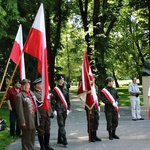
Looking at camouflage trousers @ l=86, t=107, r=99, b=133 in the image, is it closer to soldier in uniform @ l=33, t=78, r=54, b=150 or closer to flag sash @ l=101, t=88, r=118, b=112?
flag sash @ l=101, t=88, r=118, b=112

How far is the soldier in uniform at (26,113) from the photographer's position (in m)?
7.00

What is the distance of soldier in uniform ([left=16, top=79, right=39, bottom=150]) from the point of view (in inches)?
276

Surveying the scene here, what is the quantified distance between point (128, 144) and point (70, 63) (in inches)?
1722

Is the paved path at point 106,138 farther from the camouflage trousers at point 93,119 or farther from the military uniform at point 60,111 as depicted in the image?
the camouflage trousers at point 93,119

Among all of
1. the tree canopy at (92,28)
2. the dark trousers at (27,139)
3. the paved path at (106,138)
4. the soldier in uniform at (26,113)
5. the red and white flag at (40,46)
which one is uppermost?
the tree canopy at (92,28)

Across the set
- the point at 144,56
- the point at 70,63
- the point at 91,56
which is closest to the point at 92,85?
the point at 91,56

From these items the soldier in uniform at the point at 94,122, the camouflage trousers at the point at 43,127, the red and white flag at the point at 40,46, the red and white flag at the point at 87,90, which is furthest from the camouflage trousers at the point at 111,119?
the red and white flag at the point at 40,46

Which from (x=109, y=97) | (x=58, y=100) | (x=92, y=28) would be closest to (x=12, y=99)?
(x=58, y=100)

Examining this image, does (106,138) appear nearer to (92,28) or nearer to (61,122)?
(61,122)

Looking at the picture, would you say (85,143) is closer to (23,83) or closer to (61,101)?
(61,101)

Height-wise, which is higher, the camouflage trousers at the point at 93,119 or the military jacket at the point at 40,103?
the military jacket at the point at 40,103

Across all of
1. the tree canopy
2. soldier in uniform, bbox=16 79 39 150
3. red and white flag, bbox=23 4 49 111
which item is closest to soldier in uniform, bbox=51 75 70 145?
soldier in uniform, bbox=16 79 39 150

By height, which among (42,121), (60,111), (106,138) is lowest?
(106,138)

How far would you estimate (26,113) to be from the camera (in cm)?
713
